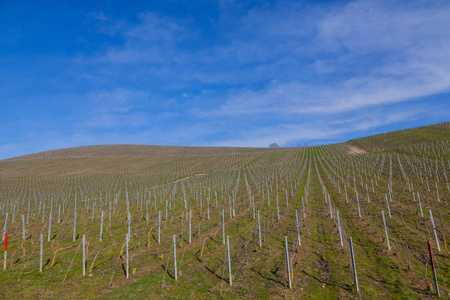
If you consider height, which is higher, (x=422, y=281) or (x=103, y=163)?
(x=103, y=163)

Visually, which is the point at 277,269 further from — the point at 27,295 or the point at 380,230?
the point at 27,295

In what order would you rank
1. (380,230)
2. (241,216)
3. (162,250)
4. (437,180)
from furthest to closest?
1. (437,180)
2. (241,216)
3. (380,230)
4. (162,250)

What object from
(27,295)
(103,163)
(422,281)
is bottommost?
(422,281)

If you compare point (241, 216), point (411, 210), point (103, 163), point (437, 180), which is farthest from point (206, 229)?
point (103, 163)

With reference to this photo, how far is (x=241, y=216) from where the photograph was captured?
16.8 meters

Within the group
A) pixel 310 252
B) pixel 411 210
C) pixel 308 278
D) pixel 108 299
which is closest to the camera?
pixel 108 299

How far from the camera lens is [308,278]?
8094 mm

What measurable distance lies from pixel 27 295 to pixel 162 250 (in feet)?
15.7

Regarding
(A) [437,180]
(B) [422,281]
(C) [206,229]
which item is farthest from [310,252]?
(A) [437,180]

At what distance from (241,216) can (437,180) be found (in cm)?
2031

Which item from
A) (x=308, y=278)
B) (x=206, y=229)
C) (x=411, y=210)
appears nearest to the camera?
(x=308, y=278)

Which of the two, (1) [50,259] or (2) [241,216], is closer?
(1) [50,259]

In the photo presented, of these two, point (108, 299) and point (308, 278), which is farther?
point (308, 278)

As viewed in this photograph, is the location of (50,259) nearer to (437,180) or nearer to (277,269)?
(277,269)
